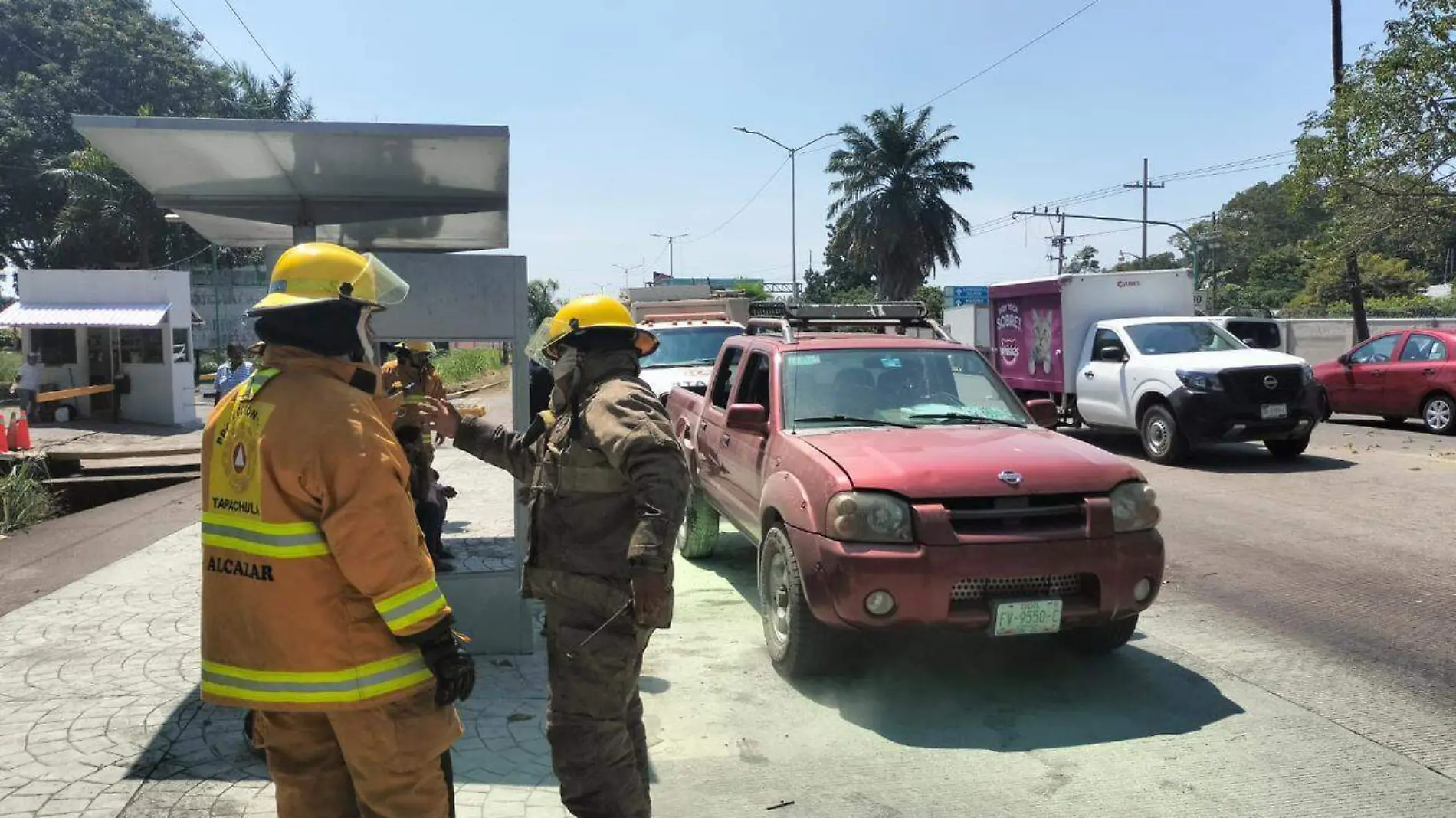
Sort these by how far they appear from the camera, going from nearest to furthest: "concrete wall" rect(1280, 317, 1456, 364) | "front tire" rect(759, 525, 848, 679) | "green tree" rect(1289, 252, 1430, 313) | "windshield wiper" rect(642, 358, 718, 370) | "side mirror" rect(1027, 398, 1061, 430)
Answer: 1. "front tire" rect(759, 525, 848, 679)
2. "side mirror" rect(1027, 398, 1061, 430)
3. "windshield wiper" rect(642, 358, 718, 370)
4. "concrete wall" rect(1280, 317, 1456, 364)
5. "green tree" rect(1289, 252, 1430, 313)

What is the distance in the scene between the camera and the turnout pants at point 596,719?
3.18m

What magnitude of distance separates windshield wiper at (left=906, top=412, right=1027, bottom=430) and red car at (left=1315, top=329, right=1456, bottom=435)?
12406 mm

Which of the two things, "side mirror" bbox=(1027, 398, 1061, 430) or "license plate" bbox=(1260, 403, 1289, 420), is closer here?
"side mirror" bbox=(1027, 398, 1061, 430)

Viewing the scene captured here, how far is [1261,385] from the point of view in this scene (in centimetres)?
1178

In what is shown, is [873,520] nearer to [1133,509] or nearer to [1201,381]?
[1133,509]

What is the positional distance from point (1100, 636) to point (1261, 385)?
7909 mm

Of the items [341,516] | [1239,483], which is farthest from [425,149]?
[1239,483]

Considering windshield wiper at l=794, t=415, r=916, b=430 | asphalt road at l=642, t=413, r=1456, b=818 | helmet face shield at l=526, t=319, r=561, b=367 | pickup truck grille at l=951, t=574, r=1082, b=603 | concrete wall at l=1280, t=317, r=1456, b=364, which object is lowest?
asphalt road at l=642, t=413, r=1456, b=818

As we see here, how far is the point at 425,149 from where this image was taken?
4.80 meters

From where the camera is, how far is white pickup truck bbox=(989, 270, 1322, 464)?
464 inches

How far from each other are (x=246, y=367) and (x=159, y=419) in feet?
39.3

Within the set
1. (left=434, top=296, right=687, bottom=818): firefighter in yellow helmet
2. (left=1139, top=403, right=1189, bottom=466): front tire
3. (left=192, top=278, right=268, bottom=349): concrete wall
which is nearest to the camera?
(left=434, top=296, right=687, bottom=818): firefighter in yellow helmet

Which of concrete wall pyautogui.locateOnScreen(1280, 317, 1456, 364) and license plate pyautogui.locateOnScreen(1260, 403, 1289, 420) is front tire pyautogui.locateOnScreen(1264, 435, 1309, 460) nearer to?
license plate pyautogui.locateOnScreen(1260, 403, 1289, 420)

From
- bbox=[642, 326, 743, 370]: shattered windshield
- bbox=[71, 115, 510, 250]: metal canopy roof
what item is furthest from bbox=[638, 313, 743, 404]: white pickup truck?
bbox=[71, 115, 510, 250]: metal canopy roof
